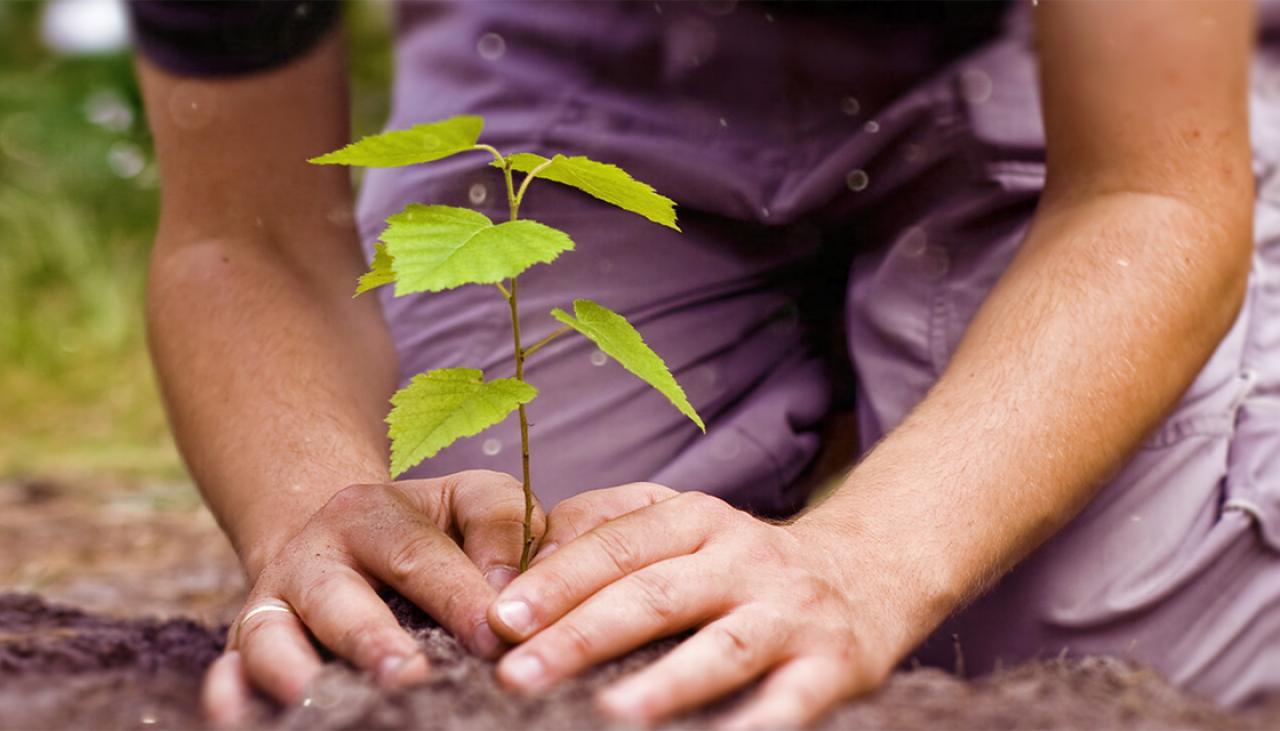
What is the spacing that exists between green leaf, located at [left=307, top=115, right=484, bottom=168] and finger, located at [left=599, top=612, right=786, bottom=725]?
21.5 inches

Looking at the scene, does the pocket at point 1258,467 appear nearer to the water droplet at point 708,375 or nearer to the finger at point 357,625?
the water droplet at point 708,375

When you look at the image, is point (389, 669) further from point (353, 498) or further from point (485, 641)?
point (353, 498)

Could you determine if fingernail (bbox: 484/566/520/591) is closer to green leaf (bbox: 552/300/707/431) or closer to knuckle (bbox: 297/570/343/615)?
knuckle (bbox: 297/570/343/615)

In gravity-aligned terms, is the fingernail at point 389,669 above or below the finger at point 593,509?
below

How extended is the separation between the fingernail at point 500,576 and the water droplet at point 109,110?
18.6 feet

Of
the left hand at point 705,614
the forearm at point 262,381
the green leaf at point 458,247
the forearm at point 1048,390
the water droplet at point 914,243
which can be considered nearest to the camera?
the green leaf at point 458,247

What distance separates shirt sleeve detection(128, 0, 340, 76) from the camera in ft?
6.62

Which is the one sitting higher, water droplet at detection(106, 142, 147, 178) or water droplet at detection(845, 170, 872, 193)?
water droplet at detection(845, 170, 872, 193)

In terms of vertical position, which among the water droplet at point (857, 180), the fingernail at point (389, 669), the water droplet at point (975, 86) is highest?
the water droplet at point (975, 86)

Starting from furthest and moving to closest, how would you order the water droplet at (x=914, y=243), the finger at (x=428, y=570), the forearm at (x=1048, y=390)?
the water droplet at (x=914, y=243) → the forearm at (x=1048, y=390) → the finger at (x=428, y=570)

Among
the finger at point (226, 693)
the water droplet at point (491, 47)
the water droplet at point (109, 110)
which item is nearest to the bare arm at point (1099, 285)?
the finger at point (226, 693)

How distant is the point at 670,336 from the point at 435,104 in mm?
761

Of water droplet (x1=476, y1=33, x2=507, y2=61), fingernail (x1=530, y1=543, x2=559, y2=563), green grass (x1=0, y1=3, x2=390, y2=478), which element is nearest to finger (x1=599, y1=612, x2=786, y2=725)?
fingernail (x1=530, y1=543, x2=559, y2=563)

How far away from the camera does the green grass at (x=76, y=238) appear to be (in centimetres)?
503
